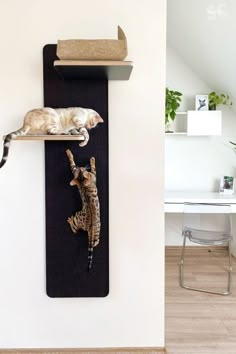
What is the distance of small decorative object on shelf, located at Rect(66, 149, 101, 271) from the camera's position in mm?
1783

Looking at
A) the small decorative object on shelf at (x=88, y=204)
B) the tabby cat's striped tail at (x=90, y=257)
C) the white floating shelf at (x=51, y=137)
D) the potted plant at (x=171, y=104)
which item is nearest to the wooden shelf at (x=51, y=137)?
the white floating shelf at (x=51, y=137)

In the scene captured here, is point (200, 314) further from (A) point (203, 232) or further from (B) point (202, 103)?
(B) point (202, 103)

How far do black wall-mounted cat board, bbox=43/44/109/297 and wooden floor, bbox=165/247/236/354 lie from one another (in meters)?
0.75

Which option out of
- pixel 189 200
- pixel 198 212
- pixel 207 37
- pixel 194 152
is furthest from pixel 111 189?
pixel 194 152

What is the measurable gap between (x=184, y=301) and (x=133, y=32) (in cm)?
213

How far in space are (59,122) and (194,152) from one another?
268cm

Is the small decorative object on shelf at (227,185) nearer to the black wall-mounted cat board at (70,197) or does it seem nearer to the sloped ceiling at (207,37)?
the sloped ceiling at (207,37)

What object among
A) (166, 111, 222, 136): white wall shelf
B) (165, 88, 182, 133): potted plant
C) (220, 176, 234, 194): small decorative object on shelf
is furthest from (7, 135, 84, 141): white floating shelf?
(220, 176, 234, 194): small decorative object on shelf

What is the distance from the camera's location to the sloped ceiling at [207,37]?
2715 millimetres

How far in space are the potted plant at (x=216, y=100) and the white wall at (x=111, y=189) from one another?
85.5 inches

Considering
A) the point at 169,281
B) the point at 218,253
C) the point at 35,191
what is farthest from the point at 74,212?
the point at 218,253

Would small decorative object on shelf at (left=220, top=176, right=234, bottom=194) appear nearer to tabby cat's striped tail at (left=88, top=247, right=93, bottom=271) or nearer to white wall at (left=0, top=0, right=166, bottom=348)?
white wall at (left=0, top=0, right=166, bottom=348)

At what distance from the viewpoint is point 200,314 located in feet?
8.52

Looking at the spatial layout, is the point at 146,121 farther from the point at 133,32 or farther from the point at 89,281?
the point at 89,281
